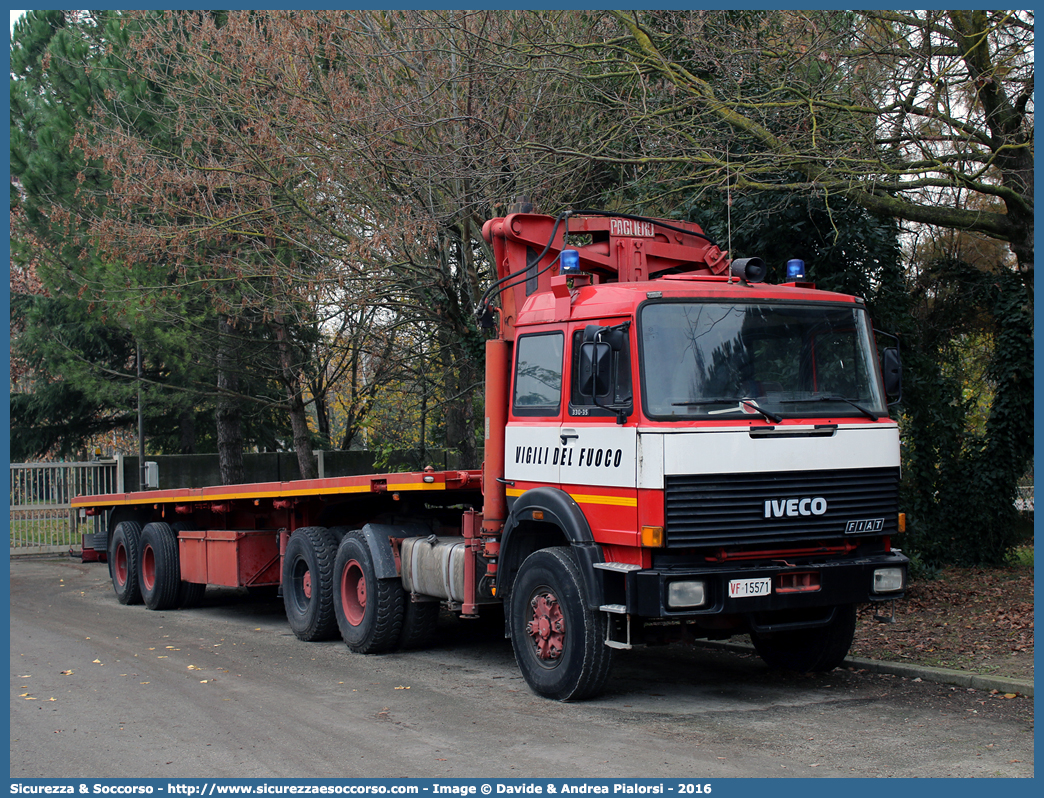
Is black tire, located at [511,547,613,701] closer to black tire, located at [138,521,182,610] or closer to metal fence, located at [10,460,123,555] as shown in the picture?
black tire, located at [138,521,182,610]

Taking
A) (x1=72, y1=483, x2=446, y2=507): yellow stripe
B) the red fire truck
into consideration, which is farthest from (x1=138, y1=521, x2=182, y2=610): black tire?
the red fire truck

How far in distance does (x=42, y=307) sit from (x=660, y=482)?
69.8 ft

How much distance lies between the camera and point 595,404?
7.40 meters

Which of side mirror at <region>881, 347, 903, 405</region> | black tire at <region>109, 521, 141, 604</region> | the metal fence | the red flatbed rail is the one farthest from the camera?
the metal fence

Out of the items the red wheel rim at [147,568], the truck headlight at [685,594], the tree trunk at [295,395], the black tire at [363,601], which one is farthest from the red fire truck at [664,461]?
the tree trunk at [295,395]

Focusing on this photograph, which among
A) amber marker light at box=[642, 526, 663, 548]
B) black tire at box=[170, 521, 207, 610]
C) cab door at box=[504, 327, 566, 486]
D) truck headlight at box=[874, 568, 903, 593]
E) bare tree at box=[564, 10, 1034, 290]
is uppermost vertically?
bare tree at box=[564, 10, 1034, 290]

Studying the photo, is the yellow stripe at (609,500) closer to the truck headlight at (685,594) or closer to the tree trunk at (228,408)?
the truck headlight at (685,594)

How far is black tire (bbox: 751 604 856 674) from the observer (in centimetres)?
838

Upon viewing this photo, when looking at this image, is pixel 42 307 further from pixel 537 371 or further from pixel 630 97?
pixel 537 371

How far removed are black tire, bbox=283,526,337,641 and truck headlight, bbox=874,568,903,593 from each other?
5.65m

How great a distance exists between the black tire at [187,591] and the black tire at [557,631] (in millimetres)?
7508

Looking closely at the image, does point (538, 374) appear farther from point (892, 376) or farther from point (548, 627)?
point (892, 376)

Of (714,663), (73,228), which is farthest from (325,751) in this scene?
(73,228)

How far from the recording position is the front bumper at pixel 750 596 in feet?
23.0
